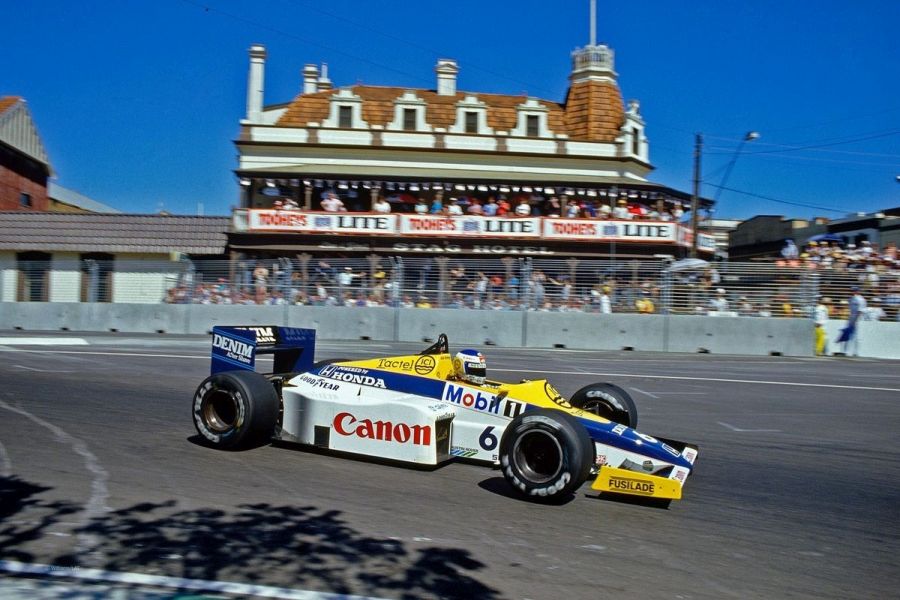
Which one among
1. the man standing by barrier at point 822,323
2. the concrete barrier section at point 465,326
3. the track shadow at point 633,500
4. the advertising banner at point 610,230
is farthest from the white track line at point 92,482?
the advertising banner at point 610,230

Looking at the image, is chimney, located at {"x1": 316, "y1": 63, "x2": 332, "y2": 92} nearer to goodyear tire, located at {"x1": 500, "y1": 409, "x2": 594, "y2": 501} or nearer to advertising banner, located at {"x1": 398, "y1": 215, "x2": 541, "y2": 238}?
advertising banner, located at {"x1": 398, "y1": 215, "x2": 541, "y2": 238}

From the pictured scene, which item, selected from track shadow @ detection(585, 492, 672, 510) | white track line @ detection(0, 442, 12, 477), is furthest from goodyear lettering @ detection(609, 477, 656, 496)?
white track line @ detection(0, 442, 12, 477)

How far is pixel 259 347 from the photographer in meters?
7.78

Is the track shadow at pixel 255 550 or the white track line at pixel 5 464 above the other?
the white track line at pixel 5 464

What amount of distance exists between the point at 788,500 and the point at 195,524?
4357mm

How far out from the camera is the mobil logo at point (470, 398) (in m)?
6.56

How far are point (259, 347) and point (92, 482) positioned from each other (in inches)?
84.3

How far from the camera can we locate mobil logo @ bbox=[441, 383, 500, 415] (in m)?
6.56

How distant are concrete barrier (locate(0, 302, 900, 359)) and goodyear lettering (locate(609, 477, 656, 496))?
14980mm

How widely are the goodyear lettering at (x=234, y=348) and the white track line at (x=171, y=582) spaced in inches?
139

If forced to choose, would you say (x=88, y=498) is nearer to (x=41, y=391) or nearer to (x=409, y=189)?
(x=41, y=391)

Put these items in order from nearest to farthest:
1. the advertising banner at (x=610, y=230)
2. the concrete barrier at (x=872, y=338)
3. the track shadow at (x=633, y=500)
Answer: the track shadow at (x=633, y=500)
the concrete barrier at (x=872, y=338)
the advertising banner at (x=610, y=230)

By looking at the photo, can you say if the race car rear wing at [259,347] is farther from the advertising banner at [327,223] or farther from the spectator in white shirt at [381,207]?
the spectator in white shirt at [381,207]

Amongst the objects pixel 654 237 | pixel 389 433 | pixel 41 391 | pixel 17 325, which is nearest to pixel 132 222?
pixel 17 325
